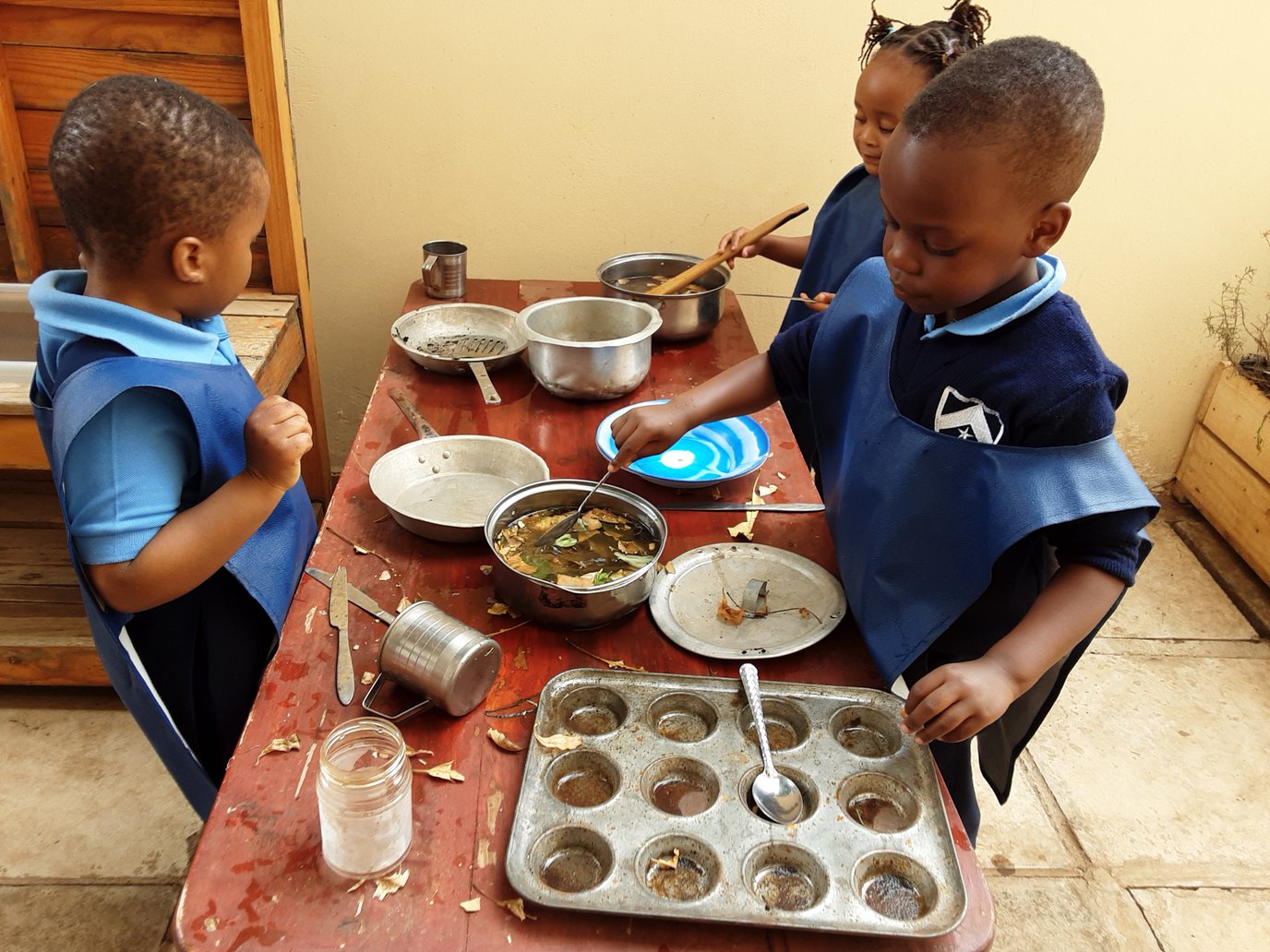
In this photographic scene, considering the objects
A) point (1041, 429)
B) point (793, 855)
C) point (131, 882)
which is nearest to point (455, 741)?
point (793, 855)

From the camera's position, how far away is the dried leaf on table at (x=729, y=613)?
1388 mm

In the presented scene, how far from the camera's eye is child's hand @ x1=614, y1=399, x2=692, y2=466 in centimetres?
162

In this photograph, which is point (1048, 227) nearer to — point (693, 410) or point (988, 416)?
point (988, 416)

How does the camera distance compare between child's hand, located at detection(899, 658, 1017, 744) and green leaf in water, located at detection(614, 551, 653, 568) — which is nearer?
child's hand, located at detection(899, 658, 1017, 744)

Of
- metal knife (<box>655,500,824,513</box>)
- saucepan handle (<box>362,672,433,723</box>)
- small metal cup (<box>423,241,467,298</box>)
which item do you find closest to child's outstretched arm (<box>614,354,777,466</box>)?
metal knife (<box>655,500,824,513</box>)

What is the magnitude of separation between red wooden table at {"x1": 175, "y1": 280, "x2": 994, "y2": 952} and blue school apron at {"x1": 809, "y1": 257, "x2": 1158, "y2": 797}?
10 cm

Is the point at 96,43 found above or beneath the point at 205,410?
above

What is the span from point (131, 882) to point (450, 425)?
1.33 metres

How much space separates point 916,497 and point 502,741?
68 centimetres

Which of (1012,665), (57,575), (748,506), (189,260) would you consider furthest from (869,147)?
(57,575)

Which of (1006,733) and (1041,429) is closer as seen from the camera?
(1041,429)

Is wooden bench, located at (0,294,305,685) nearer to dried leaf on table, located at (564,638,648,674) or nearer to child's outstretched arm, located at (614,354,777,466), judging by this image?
child's outstretched arm, located at (614,354,777,466)

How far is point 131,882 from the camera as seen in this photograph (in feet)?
6.89

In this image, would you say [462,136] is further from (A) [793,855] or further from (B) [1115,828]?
(B) [1115,828]
